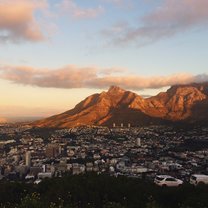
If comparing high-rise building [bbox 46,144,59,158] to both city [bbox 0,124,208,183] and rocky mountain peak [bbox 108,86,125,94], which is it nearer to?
city [bbox 0,124,208,183]

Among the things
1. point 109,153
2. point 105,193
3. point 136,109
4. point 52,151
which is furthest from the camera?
point 136,109

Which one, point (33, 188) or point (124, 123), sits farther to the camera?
point (124, 123)

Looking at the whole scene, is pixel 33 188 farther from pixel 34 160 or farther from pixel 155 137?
pixel 155 137

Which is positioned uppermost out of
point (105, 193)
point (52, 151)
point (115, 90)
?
point (115, 90)

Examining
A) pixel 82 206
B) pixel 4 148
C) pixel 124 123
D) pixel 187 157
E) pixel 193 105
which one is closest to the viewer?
pixel 82 206

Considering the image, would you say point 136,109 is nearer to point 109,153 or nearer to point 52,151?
point 52,151

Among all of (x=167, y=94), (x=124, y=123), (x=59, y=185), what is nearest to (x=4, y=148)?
(x=124, y=123)

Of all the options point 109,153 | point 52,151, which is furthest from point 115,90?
point 109,153

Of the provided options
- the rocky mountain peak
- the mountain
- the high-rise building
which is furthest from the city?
the rocky mountain peak

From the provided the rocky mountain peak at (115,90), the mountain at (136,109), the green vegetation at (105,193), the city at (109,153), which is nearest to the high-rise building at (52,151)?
the city at (109,153)
